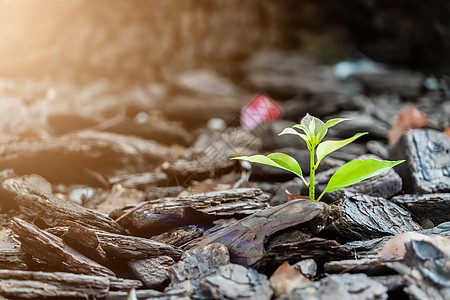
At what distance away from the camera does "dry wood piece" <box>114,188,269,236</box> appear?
1.93 m

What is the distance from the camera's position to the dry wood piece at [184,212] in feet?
6.35

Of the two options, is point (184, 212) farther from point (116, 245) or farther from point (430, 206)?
point (430, 206)

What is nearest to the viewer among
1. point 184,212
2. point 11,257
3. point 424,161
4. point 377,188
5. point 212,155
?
point 11,257

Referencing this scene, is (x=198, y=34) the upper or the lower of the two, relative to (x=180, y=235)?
upper

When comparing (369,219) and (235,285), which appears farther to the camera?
(369,219)

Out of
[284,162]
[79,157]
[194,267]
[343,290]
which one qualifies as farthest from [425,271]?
[79,157]

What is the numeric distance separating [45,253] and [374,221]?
4.88 feet

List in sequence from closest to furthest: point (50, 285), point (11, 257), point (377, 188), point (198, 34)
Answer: point (50, 285), point (11, 257), point (377, 188), point (198, 34)

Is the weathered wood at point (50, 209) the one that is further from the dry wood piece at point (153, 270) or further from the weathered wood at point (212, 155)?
the weathered wood at point (212, 155)

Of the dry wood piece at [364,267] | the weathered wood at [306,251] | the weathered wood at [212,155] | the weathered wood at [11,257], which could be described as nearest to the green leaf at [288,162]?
the weathered wood at [306,251]

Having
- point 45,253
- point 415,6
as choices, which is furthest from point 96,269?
point 415,6

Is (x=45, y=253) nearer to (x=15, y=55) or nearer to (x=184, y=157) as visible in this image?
(x=184, y=157)

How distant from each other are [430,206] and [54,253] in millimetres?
1799

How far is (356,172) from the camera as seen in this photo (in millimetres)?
1786
